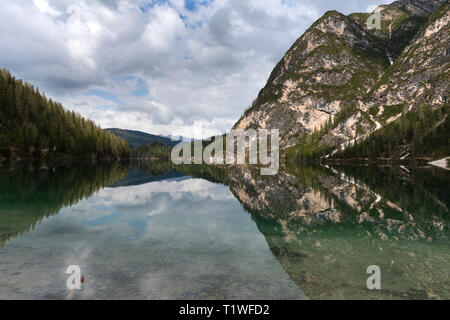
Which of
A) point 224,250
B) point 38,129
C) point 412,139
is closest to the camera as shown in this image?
point 224,250

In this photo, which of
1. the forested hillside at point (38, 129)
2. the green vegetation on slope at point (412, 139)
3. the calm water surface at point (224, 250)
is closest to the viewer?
the calm water surface at point (224, 250)

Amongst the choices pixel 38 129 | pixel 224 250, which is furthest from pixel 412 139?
pixel 38 129

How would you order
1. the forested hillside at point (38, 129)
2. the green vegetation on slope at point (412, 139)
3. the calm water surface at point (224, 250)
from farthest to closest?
the green vegetation on slope at point (412, 139), the forested hillside at point (38, 129), the calm water surface at point (224, 250)

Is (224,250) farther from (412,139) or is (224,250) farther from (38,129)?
(412,139)

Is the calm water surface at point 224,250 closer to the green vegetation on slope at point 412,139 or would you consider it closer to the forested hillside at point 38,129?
the forested hillside at point 38,129

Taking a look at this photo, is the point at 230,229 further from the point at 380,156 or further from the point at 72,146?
the point at 380,156

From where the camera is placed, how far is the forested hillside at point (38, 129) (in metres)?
121

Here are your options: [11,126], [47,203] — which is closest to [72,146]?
[11,126]

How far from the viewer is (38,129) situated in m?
135

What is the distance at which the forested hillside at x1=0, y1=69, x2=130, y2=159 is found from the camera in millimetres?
120812

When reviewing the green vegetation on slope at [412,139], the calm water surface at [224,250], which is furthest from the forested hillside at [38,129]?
the green vegetation on slope at [412,139]

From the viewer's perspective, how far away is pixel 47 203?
25.8 metres

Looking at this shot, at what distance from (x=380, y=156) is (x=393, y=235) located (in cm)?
18490

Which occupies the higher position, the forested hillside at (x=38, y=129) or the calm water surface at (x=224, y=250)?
the forested hillside at (x=38, y=129)
